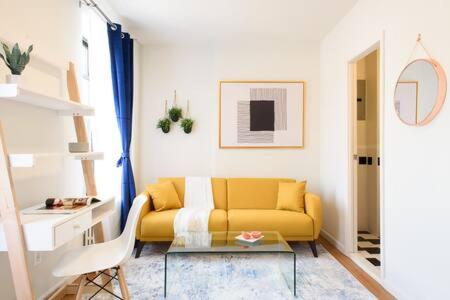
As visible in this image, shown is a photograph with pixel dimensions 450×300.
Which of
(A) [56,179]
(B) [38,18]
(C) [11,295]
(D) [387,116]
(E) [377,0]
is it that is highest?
(E) [377,0]

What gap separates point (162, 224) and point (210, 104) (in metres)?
1.82

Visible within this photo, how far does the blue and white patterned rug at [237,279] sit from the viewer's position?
7.63ft

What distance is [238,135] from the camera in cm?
406

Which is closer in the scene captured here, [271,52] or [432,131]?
[432,131]

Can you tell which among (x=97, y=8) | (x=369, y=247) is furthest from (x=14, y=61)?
(x=369, y=247)

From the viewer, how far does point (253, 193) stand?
3.71 meters

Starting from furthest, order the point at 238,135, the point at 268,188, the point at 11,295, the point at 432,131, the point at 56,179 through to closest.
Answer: the point at 238,135 < the point at 268,188 < the point at 56,179 < the point at 432,131 < the point at 11,295

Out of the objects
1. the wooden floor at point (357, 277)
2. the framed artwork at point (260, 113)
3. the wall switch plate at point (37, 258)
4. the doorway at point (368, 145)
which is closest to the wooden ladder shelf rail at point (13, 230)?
the wall switch plate at point (37, 258)

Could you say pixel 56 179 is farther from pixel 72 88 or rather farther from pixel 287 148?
pixel 287 148

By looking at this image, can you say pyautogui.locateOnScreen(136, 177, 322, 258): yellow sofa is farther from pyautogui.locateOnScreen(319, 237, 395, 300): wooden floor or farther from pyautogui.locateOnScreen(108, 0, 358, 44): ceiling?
pyautogui.locateOnScreen(108, 0, 358, 44): ceiling

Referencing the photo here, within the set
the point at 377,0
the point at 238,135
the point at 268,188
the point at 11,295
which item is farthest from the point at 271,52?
the point at 11,295

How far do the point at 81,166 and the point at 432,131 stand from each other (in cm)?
280

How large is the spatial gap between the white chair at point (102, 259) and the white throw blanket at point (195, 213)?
566 mm

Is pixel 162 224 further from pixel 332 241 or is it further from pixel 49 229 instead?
pixel 332 241
